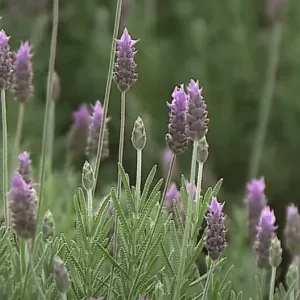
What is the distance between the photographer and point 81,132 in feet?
6.38

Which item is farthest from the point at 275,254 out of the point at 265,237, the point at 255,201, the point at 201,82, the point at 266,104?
the point at 201,82

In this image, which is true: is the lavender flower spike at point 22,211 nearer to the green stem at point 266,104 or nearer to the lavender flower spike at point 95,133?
the lavender flower spike at point 95,133

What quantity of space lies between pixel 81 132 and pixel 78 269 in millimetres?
778

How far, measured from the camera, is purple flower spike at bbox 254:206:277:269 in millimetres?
1293

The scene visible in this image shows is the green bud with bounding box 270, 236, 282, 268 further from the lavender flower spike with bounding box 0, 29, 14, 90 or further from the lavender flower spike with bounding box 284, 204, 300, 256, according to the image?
the lavender flower spike with bounding box 0, 29, 14, 90

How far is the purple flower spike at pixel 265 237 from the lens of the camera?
1293mm

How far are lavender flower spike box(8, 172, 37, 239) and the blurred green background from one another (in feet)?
6.00

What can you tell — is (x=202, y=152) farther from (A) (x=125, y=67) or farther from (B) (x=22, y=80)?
(B) (x=22, y=80)

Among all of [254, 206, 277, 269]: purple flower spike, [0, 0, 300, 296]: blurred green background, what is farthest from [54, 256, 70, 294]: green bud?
[0, 0, 300, 296]: blurred green background

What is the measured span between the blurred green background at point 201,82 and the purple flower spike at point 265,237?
1.52m

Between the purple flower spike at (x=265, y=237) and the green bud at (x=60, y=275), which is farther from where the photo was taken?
the purple flower spike at (x=265, y=237)

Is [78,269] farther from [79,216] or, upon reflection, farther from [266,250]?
[266,250]

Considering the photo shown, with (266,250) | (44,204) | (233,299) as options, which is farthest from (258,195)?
(44,204)

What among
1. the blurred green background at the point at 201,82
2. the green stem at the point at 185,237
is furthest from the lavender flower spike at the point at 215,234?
the blurred green background at the point at 201,82
